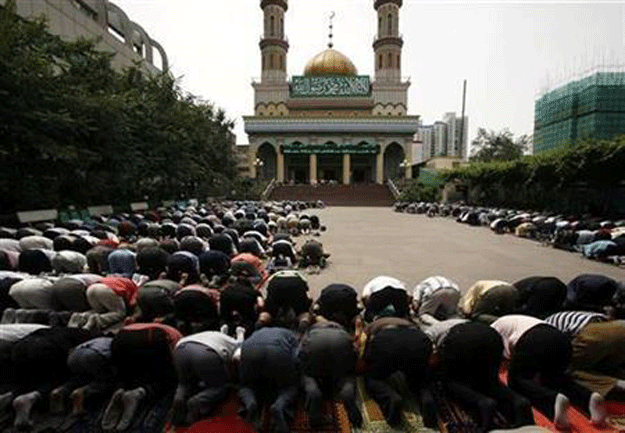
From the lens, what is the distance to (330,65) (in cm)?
5703

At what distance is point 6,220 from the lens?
12727 mm

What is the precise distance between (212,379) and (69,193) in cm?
1615

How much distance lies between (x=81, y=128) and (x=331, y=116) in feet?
132

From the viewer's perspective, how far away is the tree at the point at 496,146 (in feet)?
174

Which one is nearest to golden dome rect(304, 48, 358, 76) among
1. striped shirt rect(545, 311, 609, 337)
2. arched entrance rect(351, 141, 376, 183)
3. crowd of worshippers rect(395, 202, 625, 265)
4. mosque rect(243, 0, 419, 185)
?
mosque rect(243, 0, 419, 185)

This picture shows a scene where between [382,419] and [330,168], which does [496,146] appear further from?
[382,419]

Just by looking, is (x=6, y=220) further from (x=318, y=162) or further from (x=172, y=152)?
(x=318, y=162)

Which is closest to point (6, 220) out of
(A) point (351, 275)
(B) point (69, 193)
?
(B) point (69, 193)

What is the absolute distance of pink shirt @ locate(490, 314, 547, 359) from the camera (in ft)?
14.1

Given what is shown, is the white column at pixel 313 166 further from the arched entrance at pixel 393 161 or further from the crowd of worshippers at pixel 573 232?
the crowd of worshippers at pixel 573 232

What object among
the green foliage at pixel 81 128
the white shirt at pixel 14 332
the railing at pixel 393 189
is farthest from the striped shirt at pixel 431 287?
the railing at pixel 393 189

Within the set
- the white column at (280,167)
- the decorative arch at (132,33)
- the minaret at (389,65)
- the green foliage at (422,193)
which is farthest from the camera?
the minaret at (389,65)

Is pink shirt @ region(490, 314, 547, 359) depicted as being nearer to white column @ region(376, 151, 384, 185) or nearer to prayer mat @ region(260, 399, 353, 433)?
prayer mat @ region(260, 399, 353, 433)

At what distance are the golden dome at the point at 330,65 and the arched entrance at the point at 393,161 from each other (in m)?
10.6
